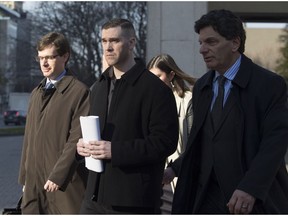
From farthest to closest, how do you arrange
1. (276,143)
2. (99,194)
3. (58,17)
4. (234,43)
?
(58,17)
(99,194)
(234,43)
(276,143)

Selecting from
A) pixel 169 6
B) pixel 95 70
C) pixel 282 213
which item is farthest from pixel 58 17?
pixel 282 213

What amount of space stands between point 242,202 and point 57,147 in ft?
6.02

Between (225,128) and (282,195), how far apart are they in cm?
48

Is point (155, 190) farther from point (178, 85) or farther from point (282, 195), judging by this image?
point (178, 85)

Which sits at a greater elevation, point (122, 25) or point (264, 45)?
point (264, 45)

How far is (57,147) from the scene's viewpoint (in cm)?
451

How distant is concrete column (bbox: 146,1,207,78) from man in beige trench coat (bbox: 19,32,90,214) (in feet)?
22.9

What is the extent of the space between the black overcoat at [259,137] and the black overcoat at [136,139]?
285mm

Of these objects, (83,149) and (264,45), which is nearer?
(83,149)

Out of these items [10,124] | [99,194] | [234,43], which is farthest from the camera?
[10,124]

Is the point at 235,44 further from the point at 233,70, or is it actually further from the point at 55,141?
the point at 55,141

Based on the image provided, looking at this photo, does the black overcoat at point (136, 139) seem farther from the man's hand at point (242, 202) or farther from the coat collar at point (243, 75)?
the man's hand at point (242, 202)

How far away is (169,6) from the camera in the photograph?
38.0ft

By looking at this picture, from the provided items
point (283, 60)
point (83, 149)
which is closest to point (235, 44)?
point (83, 149)
